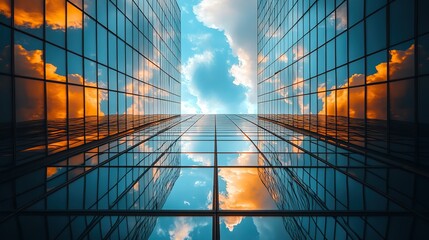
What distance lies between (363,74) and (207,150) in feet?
30.6

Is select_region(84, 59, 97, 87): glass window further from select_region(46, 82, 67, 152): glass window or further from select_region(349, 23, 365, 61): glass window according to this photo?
select_region(349, 23, 365, 61): glass window

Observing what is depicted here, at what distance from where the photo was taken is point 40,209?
6098 millimetres

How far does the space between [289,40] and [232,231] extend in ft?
85.5

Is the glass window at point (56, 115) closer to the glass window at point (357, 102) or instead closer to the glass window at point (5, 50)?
the glass window at point (5, 50)

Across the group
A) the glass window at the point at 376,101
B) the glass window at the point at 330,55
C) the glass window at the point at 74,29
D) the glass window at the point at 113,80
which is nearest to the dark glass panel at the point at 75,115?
the glass window at the point at 74,29

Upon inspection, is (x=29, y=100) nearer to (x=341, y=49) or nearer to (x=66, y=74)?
(x=66, y=74)

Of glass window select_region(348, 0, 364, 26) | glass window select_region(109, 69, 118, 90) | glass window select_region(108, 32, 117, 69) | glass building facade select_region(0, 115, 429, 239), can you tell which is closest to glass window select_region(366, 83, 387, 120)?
glass building facade select_region(0, 115, 429, 239)

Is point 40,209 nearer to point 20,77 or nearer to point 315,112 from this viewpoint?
point 20,77

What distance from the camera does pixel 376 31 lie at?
472 inches

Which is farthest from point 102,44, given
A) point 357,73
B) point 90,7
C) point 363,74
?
point 363,74

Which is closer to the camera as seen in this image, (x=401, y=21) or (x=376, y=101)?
(x=401, y=21)

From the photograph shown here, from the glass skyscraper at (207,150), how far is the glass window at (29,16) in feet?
0.20

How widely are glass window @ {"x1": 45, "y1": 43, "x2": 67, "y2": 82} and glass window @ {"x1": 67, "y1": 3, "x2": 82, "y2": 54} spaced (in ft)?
3.09

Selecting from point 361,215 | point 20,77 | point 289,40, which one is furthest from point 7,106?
point 289,40
